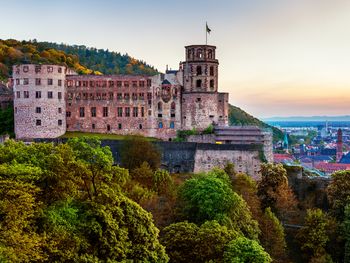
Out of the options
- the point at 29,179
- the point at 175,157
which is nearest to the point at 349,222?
the point at 175,157

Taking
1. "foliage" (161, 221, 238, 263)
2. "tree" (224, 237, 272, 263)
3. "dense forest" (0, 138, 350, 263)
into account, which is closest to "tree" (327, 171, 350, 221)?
"dense forest" (0, 138, 350, 263)

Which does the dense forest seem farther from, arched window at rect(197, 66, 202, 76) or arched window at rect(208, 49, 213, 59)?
arched window at rect(208, 49, 213, 59)

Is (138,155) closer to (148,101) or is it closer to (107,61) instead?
(148,101)

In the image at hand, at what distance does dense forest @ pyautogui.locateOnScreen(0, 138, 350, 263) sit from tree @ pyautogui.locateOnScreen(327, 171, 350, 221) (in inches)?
5.6

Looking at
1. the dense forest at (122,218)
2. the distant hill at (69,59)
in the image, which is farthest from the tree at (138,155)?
the distant hill at (69,59)

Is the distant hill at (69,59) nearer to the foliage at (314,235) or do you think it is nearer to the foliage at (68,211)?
the foliage at (314,235)

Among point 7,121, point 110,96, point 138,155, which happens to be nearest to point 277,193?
point 138,155

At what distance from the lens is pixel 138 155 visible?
2502 inches

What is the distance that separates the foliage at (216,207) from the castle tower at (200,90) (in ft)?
102

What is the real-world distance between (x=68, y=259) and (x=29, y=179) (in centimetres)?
520

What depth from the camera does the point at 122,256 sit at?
1281 inches

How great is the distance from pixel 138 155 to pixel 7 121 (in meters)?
22.8

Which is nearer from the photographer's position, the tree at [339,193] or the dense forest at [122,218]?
the dense forest at [122,218]

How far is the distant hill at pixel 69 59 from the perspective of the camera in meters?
122
